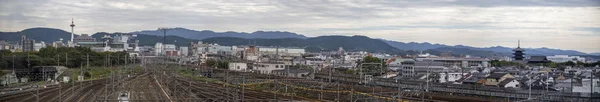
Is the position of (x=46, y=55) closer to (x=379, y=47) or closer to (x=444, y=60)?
(x=444, y=60)

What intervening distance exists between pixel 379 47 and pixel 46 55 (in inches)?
923

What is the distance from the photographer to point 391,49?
35000 millimetres

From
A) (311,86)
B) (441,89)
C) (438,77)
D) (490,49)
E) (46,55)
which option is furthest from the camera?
(490,49)

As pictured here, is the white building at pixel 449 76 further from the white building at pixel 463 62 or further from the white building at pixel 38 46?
the white building at pixel 38 46

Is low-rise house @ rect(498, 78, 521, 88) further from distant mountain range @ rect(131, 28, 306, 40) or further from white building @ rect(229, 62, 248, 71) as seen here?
distant mountain range @ rect(131, 28, 306, 40)

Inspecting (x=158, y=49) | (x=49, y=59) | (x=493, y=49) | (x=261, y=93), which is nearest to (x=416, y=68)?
(x=493, y=49)

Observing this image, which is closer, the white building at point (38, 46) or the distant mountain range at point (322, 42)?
the white building at point (38, 46)

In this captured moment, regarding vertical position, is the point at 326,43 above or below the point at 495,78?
above

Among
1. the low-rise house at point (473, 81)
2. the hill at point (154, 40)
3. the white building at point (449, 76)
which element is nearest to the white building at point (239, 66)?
the white building at point (449, 76)

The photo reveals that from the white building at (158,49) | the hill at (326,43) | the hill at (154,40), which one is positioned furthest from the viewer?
the hill at (154,40)

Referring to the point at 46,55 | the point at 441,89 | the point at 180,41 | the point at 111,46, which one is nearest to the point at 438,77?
the point at 441,89

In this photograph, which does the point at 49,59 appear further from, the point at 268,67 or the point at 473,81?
the point at 473,81

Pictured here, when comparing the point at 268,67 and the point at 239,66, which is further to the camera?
the point at 239,66

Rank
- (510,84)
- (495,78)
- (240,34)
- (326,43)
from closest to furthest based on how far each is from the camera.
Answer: (510,84)
(495,78)
(326,43)
(240,34)
